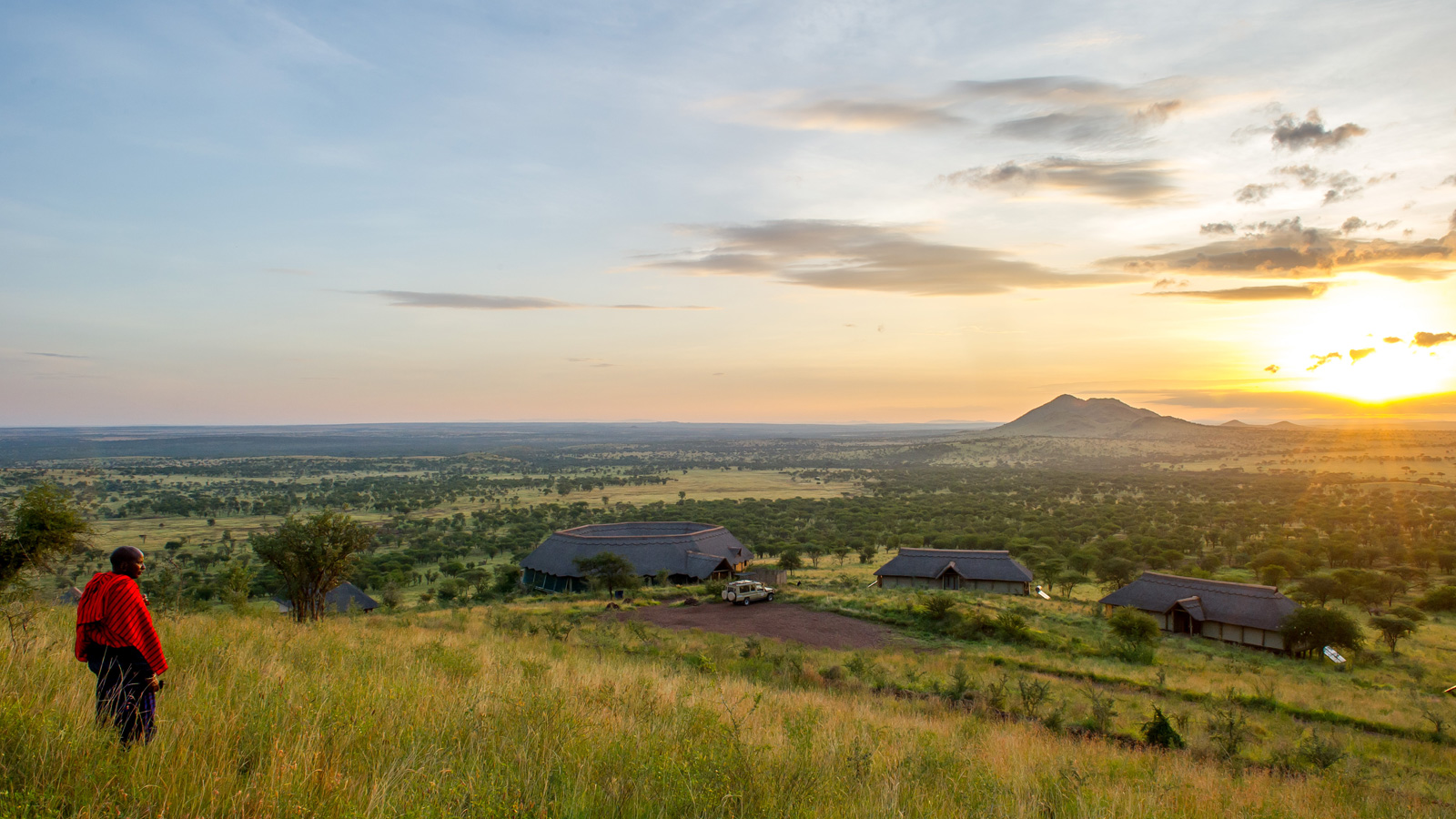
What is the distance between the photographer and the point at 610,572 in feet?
132

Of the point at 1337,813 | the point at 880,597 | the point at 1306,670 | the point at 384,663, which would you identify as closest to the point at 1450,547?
the point at 1306,670

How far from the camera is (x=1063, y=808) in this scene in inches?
230

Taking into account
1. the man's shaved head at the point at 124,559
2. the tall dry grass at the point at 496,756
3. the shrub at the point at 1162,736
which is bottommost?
the shrub at the point at 1162,736

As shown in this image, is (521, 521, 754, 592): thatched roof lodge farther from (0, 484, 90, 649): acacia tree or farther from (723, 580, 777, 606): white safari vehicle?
(0, 484, 90, 649): acacia tree

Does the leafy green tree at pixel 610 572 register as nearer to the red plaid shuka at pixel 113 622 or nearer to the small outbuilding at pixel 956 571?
the small outbuilding at pixel 956 571

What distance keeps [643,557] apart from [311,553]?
2561 centimetres

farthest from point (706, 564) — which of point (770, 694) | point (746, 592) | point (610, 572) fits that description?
point (770, 694)

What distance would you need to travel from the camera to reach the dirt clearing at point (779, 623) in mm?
26453

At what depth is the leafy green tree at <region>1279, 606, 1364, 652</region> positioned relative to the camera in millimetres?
27906

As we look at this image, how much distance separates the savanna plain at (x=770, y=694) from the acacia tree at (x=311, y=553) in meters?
1.26

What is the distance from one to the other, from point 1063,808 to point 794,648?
53.3 ft

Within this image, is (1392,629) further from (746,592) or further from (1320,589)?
(746,592)

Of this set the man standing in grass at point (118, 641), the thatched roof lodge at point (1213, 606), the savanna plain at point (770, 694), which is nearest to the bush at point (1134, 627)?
the savanna plain at point (770, 694)

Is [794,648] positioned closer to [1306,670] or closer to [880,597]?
[880,597]
